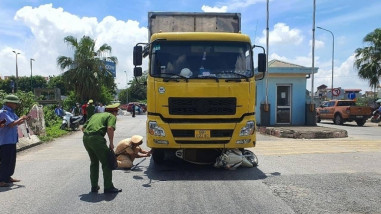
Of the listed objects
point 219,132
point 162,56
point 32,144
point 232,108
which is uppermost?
point 162,56

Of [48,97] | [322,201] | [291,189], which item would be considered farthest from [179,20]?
[48,97]

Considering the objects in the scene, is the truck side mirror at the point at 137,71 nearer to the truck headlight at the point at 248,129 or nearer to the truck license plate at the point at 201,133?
the truck license plate at the point at 201,133

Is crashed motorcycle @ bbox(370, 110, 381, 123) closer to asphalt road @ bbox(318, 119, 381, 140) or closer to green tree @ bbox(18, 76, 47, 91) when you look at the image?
asphalt road @ bbox(318, 119, 381, 140)

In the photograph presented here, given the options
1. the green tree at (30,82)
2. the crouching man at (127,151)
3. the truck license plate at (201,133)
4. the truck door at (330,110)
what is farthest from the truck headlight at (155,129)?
the green tree at (30,82)

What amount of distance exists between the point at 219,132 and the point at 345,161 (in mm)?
3860

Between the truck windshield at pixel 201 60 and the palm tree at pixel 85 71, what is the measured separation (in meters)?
28.8

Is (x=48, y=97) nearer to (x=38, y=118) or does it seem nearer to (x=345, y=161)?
(x=38, y=118)

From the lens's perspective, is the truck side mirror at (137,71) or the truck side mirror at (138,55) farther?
the truck side mirror at (137,71)

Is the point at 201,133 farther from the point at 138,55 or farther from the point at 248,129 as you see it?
the point at 138,55

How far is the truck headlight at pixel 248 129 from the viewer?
8141mm

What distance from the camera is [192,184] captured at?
7.25 meters

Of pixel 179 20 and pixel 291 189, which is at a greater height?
pixel 179 20

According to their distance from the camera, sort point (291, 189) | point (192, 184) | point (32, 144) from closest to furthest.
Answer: point (291, 189)
point (192, 184)
point (32, 144)

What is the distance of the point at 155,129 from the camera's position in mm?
8062
